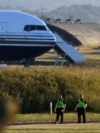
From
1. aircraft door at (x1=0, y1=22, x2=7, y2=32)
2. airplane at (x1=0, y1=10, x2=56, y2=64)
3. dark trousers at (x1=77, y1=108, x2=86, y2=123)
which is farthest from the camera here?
airplane at (x1=0, y1=10, x2=56, y2=64)

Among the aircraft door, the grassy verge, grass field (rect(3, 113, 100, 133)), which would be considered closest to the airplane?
the aircraft door

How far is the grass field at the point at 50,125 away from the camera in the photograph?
74.9ft

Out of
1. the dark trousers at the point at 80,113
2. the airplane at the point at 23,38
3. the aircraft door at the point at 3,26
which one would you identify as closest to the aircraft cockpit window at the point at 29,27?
the airplane at the point at 23,38

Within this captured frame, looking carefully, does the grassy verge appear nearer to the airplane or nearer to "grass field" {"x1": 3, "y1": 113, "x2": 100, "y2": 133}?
"grass field" {"x1": 3, "y1": 113, "x2": 100, "y2": 133}

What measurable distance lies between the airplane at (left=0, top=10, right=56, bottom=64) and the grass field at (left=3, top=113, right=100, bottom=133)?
15.8m

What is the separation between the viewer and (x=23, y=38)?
45.8 meters

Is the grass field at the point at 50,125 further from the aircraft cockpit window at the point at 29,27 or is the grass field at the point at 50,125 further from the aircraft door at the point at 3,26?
the aircraft cockpit window at the point at 29,27

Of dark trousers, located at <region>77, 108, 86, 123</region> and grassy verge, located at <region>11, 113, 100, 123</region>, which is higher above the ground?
dark trousers, located at <region>77, 108, 86, 123</region>

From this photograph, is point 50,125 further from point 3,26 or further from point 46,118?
point 3,26

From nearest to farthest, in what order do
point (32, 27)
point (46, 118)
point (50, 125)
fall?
point (50, 125)
point (46, 118)
point (32, 27)

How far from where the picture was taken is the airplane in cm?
4459

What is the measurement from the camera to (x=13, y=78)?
33.5 m

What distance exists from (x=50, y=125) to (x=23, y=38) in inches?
824

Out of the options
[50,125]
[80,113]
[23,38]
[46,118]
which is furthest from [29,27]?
[50,125]
